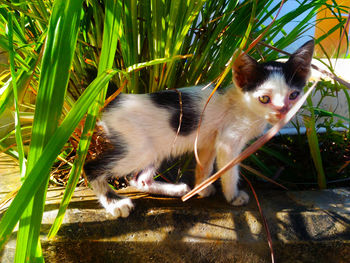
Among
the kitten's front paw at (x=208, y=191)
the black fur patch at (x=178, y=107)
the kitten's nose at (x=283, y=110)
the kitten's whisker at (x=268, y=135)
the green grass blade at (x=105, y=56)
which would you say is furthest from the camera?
the kitten's front paw at (x=208, y=191)

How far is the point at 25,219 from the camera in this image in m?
0.49

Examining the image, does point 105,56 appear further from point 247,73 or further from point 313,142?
point 313,142

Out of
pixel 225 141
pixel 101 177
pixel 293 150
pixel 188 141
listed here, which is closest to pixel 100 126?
pixel 101 177

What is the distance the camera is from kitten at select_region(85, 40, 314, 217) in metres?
0.77

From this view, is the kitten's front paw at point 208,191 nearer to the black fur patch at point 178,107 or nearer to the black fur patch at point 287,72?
the black fur patch at point 178,107

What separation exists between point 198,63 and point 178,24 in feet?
0.48

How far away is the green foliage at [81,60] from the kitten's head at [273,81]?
9 centimetres

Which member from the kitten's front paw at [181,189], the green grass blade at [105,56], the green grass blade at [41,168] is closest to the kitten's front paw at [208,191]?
the kitten's front paw at [181,189]

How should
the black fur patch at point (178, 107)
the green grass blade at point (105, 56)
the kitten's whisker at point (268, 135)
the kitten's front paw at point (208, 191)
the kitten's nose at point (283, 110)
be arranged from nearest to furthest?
the kitten's whisker at point (268, 135) → the green grass blade at point (105, 56) → the kitten's nose at point (283, 110) → the black fur patch at point (178, 107) → the kitten's front paw at point (208, 191)

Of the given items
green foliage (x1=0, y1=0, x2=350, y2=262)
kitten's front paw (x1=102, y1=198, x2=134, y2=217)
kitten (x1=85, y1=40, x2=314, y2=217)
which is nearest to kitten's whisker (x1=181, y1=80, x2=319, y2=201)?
green foliage (x1=0, y1=0, x2=350, y2=262)

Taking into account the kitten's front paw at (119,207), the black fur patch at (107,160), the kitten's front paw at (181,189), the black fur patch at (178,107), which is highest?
the black fur patch at (178,107)

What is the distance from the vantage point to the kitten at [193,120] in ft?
2.53

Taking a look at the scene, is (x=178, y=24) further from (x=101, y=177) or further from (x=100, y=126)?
(x=101, y=177)

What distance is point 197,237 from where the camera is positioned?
744 millimetres
